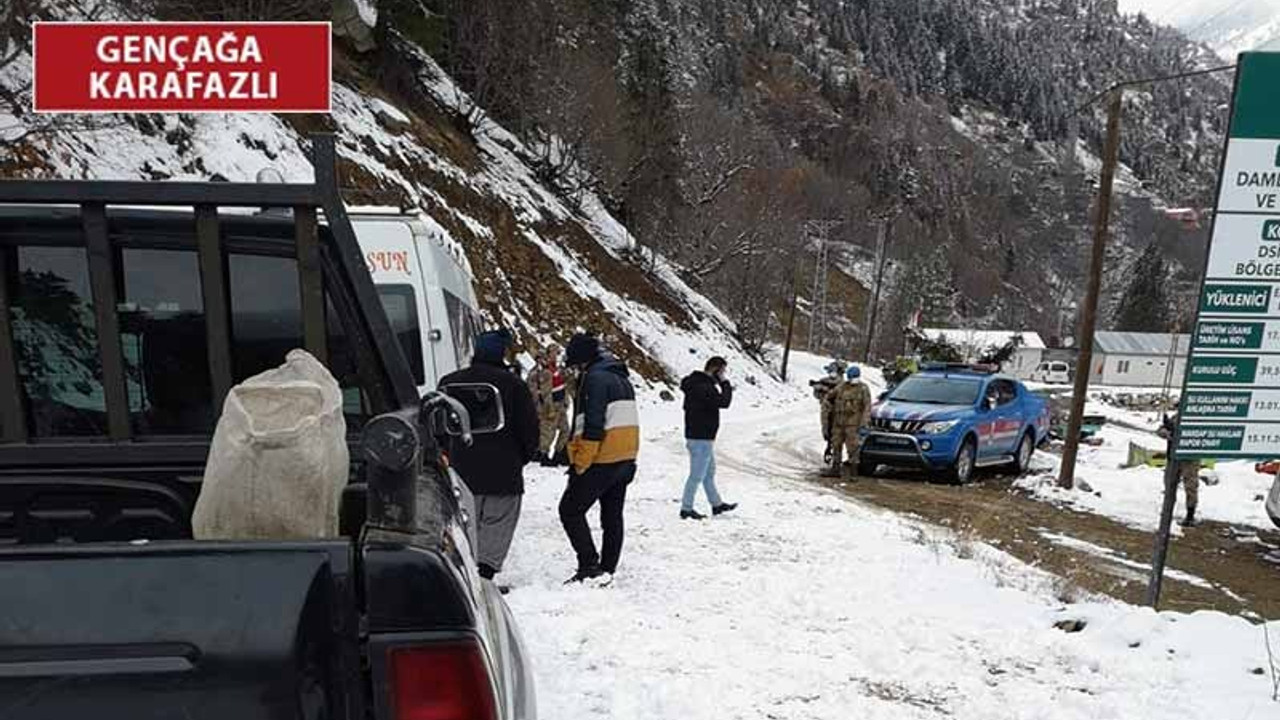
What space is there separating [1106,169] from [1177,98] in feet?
701

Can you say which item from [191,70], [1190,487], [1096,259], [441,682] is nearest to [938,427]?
[1190,487]

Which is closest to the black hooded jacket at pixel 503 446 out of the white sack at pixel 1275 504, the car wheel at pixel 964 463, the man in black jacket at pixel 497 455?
the man in black jacket at pixel 497 455

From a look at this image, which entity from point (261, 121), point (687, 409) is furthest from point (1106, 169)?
point (261, 121)

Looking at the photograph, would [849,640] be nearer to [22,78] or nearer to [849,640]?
[849,640]

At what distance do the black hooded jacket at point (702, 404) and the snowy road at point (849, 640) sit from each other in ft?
4.17

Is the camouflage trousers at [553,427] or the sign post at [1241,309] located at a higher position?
the sign post at [1241,309]

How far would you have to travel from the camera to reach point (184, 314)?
2836 millimetres

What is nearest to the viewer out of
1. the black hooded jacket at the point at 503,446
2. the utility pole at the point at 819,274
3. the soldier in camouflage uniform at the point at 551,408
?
the black hooded jacket at the point at 503,446

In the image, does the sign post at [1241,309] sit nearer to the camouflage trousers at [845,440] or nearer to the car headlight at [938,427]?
the car headlight at [938,427]

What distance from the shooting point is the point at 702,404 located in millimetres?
8797

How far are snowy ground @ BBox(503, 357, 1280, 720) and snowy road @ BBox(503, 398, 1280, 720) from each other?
0.01 metres

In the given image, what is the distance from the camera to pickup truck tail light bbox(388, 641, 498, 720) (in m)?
1.38

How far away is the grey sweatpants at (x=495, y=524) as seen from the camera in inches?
223

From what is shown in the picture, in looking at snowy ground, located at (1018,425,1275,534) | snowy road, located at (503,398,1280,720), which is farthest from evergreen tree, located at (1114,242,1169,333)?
snowy road, located at (503,398,1280,720)
